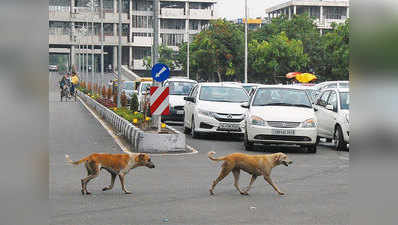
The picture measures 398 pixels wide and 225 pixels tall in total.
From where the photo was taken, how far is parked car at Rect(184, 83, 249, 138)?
1984 cm

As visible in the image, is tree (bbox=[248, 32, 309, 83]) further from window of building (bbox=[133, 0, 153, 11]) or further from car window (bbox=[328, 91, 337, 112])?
car window (bbox=[328, 91, 337, 112])

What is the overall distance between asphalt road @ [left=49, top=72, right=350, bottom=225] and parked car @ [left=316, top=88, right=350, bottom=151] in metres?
1.62

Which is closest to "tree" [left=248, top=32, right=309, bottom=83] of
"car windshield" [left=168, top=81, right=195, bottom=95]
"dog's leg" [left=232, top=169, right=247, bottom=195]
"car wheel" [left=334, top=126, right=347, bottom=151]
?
"car windshield" [left=168, top=81, right=195, bottom=95]

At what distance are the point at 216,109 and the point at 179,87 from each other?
8693 millimetres

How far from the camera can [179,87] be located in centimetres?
2850

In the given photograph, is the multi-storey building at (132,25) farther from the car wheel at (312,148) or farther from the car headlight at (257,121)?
the car headlight at (257,121)

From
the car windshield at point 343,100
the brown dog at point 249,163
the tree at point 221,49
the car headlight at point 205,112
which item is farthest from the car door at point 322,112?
the tree at point 221,49

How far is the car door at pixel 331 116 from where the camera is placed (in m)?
17.9

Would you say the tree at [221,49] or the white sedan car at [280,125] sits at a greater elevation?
the tree at [221,49]

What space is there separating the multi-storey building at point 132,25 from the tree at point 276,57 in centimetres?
4485

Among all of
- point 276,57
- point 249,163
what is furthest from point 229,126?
point 276,57

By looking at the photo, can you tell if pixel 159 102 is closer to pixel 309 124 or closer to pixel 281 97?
pixel 281 97
